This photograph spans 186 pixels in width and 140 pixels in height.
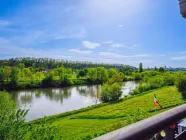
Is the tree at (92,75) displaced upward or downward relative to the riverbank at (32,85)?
upward

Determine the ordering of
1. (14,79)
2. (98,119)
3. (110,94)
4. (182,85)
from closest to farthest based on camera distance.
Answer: (98,119) < (182,85) < (110,94) < (14,79)

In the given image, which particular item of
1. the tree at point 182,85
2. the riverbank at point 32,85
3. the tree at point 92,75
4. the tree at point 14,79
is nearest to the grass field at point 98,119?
the tree at point 182,85

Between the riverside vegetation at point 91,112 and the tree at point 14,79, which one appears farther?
the tree at point 14,79

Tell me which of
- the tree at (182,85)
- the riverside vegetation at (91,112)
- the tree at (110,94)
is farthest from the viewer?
the tree at (110,94)

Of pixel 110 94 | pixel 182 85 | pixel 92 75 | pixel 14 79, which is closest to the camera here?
pixel 182 85

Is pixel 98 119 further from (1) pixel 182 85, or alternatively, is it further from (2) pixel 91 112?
(1) pixel 182 85

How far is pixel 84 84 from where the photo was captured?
67.6m

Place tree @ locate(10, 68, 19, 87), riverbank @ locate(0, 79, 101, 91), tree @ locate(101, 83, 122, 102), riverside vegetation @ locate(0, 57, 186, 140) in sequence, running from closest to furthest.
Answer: riverside vegetation @ locate(0, 57, 186, 140) → tree @ locate(101, 83, 122, 102) → riverbank @ locate(0, 79, 101, 91) → tree @ locate(10, 68, 19, 87)

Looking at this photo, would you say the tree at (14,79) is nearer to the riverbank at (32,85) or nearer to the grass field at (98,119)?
the riverbank at (32,85)

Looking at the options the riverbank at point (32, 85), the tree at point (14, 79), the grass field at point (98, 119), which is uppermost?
the tree at point (14, 79)

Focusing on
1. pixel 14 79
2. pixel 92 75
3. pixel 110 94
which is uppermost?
pixel 92 75

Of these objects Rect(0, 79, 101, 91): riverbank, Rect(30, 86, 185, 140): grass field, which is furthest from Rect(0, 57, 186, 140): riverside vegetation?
Rect(0, 79, 101, 91): riverbank

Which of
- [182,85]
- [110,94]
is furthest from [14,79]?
[182,85]

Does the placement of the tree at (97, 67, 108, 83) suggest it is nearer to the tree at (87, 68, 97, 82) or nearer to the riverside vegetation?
the riverside vegetation
